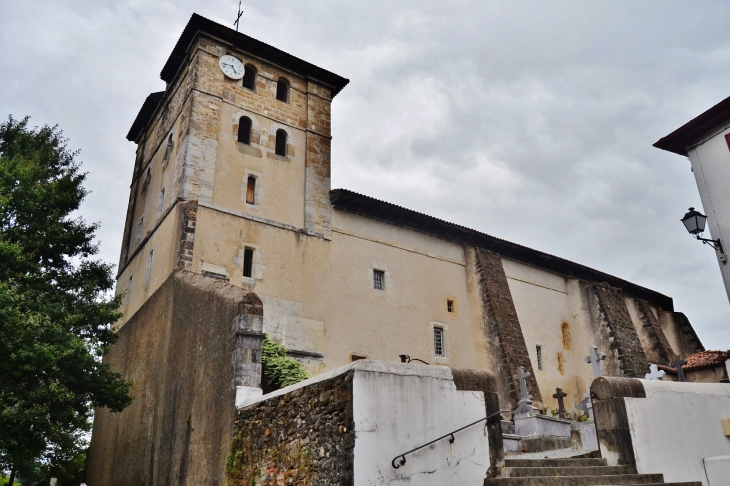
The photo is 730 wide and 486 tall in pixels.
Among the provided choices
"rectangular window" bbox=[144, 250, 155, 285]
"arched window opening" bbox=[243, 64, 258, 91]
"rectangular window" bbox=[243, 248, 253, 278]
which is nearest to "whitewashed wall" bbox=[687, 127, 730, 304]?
"rectangular window" bbox=[243, 248, 253, 278]

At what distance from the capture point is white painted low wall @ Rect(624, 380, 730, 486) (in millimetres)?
8508

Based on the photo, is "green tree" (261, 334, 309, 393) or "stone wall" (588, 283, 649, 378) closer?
"green tree" (261, 334, 309, 393)

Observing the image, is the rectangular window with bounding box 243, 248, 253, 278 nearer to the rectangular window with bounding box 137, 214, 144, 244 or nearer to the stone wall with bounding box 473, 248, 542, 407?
the rectangular window with bounding box 137, 214, 144, 244

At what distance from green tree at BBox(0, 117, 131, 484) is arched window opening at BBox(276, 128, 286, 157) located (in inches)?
235

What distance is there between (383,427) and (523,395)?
11.7 metres

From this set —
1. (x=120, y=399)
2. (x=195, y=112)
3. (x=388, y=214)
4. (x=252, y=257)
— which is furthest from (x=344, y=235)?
(x=120, y=399)

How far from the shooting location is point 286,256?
58.3 ft

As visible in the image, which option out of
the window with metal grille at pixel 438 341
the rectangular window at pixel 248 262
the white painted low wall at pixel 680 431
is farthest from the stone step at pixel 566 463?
the window with metal grille at pixel 438 341

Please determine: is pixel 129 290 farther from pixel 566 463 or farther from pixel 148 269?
pixel 566 463

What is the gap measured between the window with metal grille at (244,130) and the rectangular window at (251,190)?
4.28 feet

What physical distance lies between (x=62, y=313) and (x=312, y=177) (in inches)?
345

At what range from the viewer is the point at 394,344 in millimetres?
19188

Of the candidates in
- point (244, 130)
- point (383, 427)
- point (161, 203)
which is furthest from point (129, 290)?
point (383, 427)

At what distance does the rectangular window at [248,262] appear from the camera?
16969 mm
